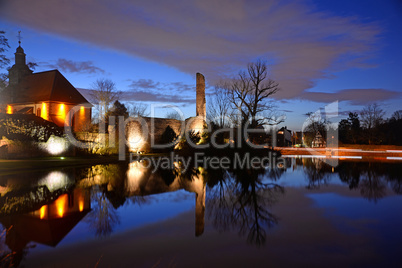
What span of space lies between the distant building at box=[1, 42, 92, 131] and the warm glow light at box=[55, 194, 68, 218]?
95.7 feet

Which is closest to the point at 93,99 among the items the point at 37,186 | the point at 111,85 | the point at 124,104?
the point at 111,85

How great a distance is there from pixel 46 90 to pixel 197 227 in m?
37.8

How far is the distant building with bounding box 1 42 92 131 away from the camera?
121 feet

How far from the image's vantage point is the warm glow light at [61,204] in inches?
276

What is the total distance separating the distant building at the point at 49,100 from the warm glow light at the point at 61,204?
29.2 metres

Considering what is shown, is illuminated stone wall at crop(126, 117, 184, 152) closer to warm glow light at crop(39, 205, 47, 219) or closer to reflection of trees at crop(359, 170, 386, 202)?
reflection of trees at crop(359, 170, 386, 202)

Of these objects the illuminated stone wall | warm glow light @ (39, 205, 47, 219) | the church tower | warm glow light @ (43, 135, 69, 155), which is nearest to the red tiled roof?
the church tower

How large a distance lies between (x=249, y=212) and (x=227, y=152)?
20.6m

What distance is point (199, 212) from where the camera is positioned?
7355 mm

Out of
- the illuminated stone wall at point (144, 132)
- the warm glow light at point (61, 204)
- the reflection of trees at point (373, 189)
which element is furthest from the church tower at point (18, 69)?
the reflection of trees at point (373, 189)

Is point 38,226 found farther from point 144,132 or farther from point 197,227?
point 144,132

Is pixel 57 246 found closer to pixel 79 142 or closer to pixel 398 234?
pixel 398 234

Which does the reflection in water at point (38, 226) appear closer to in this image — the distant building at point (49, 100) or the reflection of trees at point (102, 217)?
the reflection of trees at point (102, 217)

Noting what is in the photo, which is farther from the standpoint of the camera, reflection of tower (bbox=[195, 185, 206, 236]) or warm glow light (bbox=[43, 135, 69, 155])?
warm glow light (bbox=[43, 135, 69, 155])
